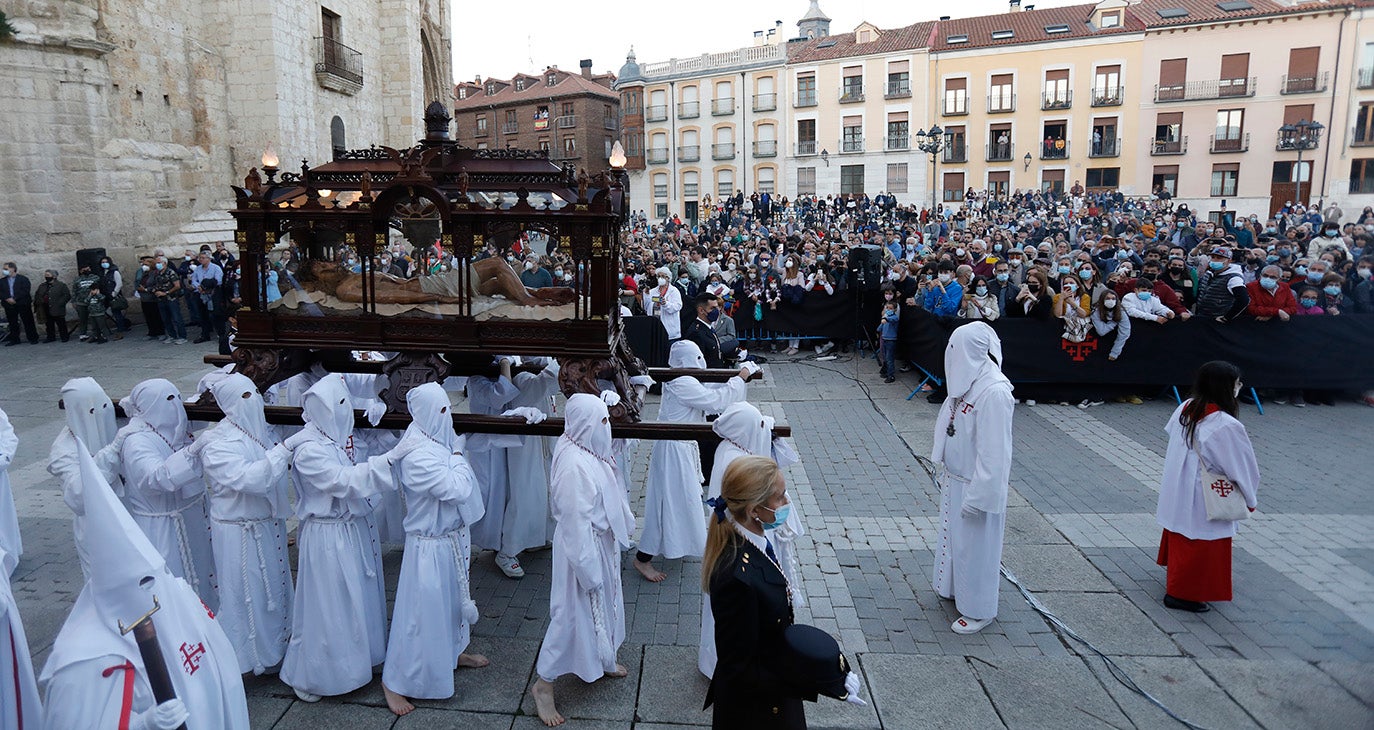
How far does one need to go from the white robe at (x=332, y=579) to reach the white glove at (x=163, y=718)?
77.9 inches

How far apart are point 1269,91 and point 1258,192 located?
5.07 meters

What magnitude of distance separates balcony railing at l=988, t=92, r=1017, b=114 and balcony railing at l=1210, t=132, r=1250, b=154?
31.9ft

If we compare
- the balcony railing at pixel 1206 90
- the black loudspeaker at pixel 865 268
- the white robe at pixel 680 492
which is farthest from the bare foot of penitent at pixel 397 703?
the balcony railing at pixel 1206 90

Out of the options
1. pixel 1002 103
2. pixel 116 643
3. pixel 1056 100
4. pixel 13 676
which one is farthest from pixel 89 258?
pixel 1056 100

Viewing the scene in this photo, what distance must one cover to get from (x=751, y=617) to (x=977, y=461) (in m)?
2.87

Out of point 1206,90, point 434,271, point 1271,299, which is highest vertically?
point 1206,90

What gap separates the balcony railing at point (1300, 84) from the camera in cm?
3148

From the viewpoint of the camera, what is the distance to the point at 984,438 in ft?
17.8

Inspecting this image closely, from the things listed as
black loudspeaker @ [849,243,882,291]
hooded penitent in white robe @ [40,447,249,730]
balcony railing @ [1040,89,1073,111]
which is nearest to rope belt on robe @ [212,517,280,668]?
hooded penitent in white robe @ [40,447,249,730]

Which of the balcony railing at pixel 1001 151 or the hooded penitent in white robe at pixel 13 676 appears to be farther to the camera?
the balcony railing at pixel 1001 151

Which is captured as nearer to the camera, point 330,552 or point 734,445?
point 330,552

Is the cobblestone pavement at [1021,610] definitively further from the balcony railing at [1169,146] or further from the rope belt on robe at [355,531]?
the balcony railing at [1169,146]

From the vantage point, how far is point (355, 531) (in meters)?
4.89

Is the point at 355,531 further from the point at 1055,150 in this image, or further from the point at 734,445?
the point at 1055,150
